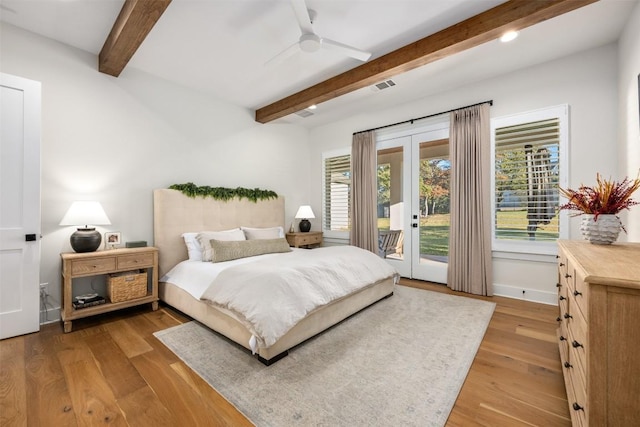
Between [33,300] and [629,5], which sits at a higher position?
[629,5]

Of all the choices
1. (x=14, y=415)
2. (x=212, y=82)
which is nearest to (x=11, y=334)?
(x=14, y=415)

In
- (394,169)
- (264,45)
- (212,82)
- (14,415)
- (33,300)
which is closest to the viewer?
(14,415)

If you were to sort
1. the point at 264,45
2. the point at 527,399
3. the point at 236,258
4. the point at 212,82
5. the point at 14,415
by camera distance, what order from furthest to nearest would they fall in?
the point at 212,82
the point at 236,258
the point at 264,45
the point at 527,399
the point at 14,415

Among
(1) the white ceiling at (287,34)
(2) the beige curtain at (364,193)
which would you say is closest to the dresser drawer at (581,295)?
(1) the white ceiling at (287,34)

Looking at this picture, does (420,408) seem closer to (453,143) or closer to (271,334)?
(271,334)

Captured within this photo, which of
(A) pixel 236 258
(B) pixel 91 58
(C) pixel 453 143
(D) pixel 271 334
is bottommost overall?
(D) pixel 271 334

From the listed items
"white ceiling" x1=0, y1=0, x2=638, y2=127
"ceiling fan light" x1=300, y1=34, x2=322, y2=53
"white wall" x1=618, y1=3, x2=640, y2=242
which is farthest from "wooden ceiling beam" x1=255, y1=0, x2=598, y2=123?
"ceiling fan light" x1=300, y1=34, x2=322, y2=53

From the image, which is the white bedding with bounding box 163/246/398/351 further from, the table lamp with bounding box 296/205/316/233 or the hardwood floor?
the table lamp with bounding box 296/205/316/233

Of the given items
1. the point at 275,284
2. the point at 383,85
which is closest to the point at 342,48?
the point at 383,85

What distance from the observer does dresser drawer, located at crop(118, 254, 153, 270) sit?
3016mm

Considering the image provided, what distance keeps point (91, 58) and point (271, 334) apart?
377 centimetres

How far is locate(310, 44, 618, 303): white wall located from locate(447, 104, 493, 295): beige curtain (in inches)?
8.2

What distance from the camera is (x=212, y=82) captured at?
3908mm

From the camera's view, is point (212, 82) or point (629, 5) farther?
point (212, 82)
